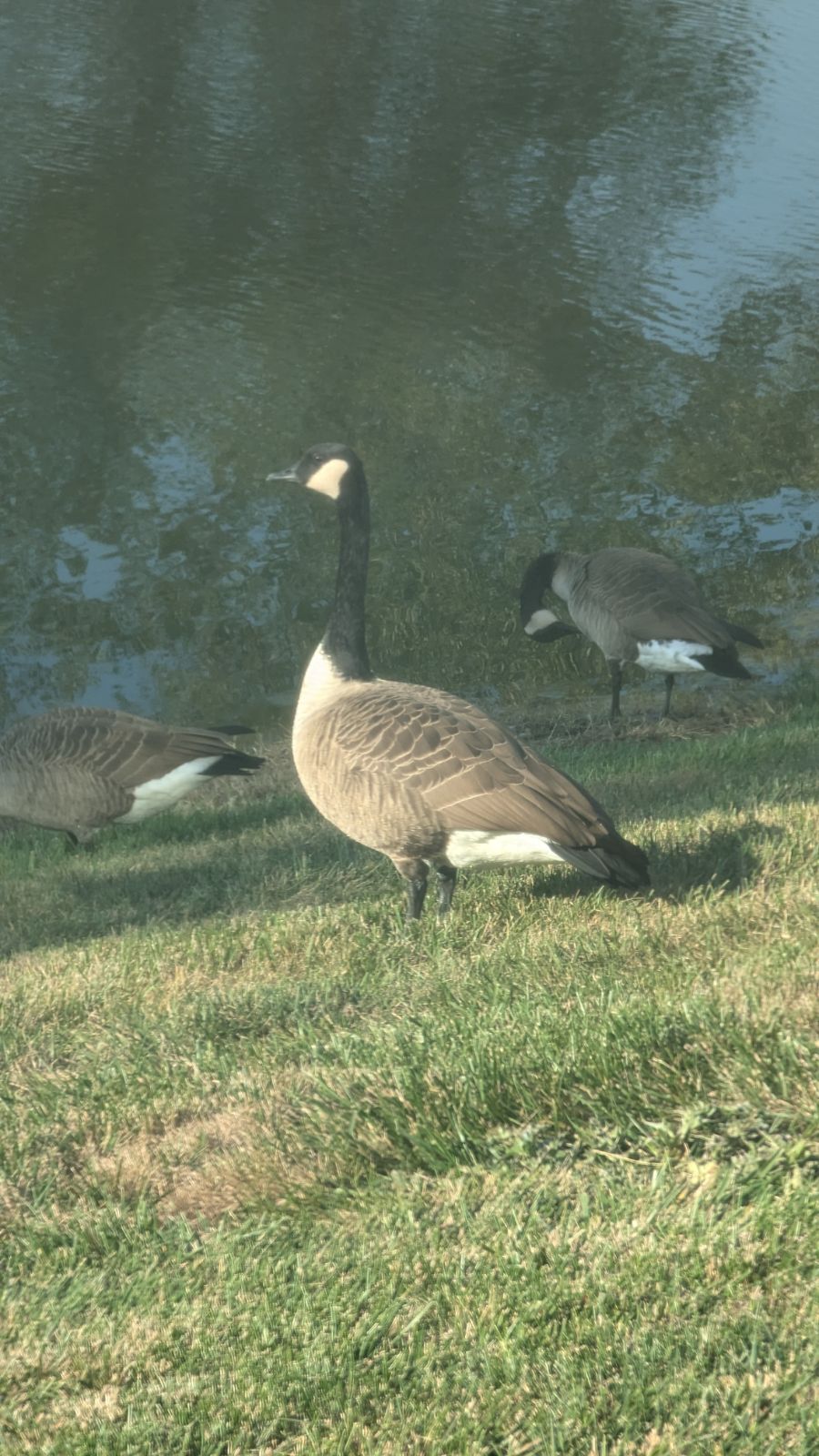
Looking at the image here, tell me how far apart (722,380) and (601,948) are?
1559 centimetres

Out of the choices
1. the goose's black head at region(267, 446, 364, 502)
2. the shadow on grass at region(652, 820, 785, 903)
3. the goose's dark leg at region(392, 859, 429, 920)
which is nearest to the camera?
the shadow on grass at region(652, 820, 785, 903)

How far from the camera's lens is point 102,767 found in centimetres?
878

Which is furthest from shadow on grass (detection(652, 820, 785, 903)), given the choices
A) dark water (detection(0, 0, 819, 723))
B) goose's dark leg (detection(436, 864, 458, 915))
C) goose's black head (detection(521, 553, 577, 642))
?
goose's black head (detection(521, 553, 577, 642))

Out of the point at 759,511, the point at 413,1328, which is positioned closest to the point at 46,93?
the point at 759,511

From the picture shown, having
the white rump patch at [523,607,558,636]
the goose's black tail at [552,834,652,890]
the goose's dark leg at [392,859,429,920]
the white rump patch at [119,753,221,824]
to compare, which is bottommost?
the white rump patch at [523,607,558,636]

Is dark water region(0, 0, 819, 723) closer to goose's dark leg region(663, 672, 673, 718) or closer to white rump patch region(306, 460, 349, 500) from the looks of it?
goose's dark leg region(663, 672, 673, 718)

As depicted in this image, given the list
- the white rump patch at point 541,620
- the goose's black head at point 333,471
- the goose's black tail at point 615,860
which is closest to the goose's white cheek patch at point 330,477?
the goose's black head at point 333,471

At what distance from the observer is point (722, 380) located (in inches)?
749

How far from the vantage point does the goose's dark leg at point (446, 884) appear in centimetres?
582

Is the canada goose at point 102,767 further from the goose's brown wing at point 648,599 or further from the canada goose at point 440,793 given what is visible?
the goose's brown wing at point 648,599

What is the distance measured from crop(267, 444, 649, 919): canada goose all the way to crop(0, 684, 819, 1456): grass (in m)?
0.29

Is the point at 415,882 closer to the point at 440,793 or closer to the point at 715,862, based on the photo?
the point at 440,793

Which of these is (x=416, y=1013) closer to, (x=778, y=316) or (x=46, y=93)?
(x=778, y=316)

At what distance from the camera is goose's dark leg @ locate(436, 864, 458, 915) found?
582cm
